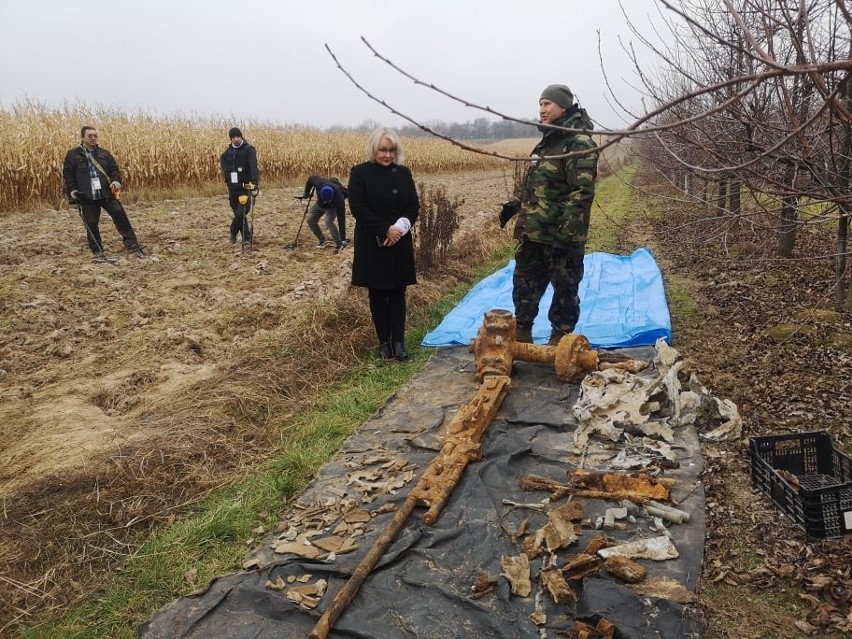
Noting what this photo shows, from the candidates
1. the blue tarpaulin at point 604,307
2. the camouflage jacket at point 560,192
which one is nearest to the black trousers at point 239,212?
the blue tarpaulin at point 604,307

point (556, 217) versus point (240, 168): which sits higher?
point (240, 168)

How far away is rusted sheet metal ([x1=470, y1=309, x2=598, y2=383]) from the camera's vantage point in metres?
4.39

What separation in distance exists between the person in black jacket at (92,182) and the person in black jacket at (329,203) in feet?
8.63

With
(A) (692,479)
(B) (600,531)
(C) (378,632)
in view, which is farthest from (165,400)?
(A) (692,479)

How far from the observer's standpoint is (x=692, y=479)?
318 cm

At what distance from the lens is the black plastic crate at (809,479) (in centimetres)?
258

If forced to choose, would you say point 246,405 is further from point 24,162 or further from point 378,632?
point 24,162

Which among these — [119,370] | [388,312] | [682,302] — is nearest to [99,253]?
[119,370]

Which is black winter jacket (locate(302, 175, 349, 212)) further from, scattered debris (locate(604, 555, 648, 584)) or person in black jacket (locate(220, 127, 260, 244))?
scattered debris (locate(604, 555, 648, 584))

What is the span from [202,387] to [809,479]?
3.99 m

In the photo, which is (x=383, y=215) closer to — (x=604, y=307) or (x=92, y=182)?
(x=604, y=307)

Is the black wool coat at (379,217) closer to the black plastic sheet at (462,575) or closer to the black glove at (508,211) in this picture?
the black glove at (508,211)

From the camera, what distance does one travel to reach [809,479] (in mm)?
3078

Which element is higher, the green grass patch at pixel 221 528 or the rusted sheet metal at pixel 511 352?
the rusted sheet metal at pixel 511 352
